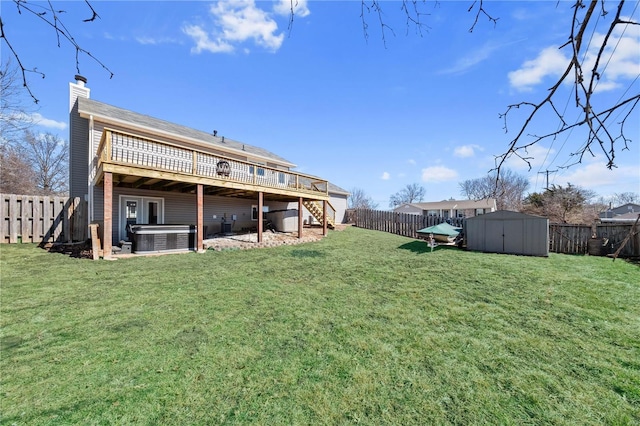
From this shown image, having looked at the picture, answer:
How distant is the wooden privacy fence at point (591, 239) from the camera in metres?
9.88

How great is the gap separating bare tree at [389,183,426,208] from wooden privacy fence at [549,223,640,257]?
51207mm

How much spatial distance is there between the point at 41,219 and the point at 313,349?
12.2m

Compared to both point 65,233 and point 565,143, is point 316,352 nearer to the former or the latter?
point 565,143

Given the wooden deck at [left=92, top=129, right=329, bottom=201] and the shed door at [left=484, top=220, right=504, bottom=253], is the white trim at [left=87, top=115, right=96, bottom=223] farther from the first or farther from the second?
the shed door at [left=484, top=220, right=504, bottom=253]

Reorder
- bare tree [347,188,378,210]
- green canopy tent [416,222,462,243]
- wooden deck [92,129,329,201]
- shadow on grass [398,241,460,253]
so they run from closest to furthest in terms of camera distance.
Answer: wooden deck [92,129,329,201], shadow on grass [398,241,460,253], green canopy tent [416,222,462,243], bare tree [347,188,378,210]

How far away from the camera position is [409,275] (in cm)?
683

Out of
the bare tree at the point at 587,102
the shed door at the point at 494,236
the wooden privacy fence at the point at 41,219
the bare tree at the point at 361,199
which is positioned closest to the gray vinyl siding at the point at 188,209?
the wooden privacy fence at the point at 41,219

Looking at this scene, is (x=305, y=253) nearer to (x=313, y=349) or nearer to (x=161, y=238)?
(x=161, y=238)

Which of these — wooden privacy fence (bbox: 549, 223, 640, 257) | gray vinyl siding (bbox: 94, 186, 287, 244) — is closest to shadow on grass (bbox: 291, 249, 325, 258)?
gray vinyl siding (bbox: 94, 186, 287, 244)

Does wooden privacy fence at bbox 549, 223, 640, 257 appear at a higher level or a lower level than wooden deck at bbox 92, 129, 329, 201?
lower

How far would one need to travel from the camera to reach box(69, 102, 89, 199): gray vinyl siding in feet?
36.6

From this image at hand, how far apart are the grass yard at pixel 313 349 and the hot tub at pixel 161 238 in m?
2.17

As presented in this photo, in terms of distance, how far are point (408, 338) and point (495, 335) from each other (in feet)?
4.47

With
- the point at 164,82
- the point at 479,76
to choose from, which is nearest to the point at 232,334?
the point at 479,76
